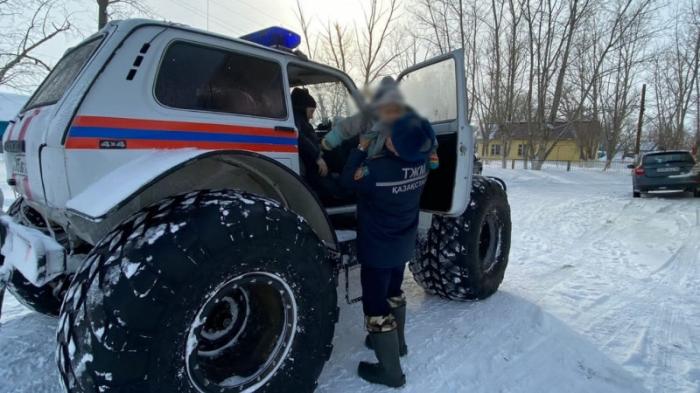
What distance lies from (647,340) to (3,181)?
16.3 meters

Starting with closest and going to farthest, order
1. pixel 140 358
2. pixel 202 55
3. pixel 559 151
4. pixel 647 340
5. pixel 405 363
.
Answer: pixel 140 358
pixel 202 55
pixel 405 363
pixel 647 340
pixel 559 151

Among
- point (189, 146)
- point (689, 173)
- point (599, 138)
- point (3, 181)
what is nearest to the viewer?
point (189, 146)

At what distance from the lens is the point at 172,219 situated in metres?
1.83

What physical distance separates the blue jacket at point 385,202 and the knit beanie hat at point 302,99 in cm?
108

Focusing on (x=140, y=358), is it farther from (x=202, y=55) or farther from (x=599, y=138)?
(x=599, y=138)

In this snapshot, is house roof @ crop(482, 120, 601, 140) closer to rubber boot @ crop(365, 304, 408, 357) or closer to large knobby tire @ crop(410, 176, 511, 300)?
large knobby tire @ crop(410, 176, 511, 300)

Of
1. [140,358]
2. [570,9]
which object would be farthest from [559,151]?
[140,358]

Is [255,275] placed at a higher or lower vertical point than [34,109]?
lower

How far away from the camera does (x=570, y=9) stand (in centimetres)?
2417

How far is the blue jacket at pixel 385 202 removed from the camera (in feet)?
8.30

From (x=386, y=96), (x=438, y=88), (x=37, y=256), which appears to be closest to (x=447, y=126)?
(x=438, y=88)

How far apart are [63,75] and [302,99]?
1.66 metres

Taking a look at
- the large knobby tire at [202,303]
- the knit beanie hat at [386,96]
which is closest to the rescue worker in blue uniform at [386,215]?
the knit beanie hat at [386,96]

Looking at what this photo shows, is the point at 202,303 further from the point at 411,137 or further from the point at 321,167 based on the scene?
the point at 321,167
